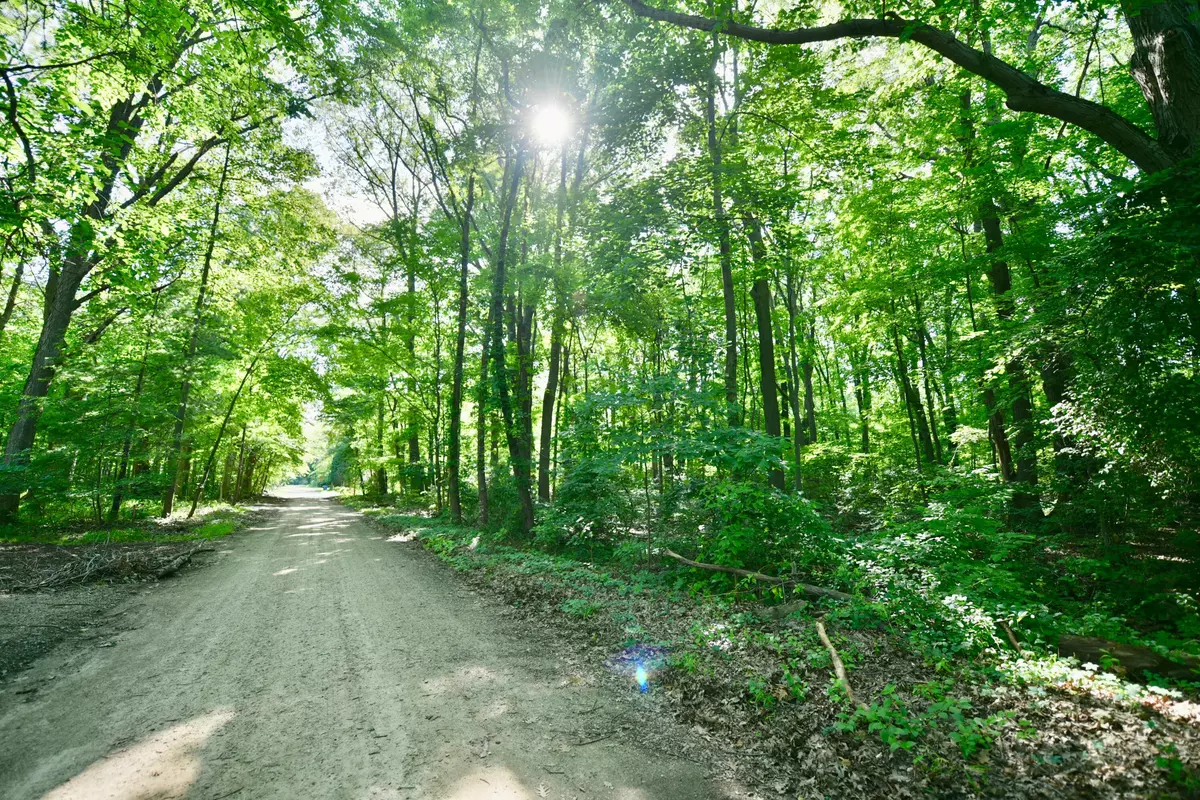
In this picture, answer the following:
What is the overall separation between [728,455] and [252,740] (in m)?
6.60

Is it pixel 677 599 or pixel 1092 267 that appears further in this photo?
pixel 677 599

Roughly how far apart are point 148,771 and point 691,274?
12257 millimetres

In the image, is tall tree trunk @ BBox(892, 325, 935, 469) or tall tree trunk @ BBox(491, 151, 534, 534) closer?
tall tree trunk @ BBox(491, 151, 534, 534)

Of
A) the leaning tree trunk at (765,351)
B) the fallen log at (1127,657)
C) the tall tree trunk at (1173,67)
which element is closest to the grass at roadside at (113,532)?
the leaning tree trunk at (765,351)

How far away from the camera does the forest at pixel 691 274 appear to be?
5.48 m

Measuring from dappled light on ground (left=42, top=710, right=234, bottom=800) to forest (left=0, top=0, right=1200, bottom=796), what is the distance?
4.43m

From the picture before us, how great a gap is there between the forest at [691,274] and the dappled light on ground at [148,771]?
4.43m

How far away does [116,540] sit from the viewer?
11703 mm

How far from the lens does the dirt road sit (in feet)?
10.6

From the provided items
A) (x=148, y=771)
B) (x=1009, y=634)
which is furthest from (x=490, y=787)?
(x=1009, y=634)

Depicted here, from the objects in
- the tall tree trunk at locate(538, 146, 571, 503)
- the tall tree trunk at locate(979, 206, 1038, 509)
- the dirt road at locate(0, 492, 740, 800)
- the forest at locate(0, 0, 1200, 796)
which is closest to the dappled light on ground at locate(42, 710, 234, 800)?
the dirt road at locate(0, 492, 740, 800)

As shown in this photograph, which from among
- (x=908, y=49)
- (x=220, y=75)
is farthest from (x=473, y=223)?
(x=908, y=49)

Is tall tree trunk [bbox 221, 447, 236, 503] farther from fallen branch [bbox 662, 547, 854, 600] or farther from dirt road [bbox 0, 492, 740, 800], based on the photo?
fallen branch [bbox 662, 547, 854, 600]

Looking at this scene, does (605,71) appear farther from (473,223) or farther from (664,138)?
(473,223)
